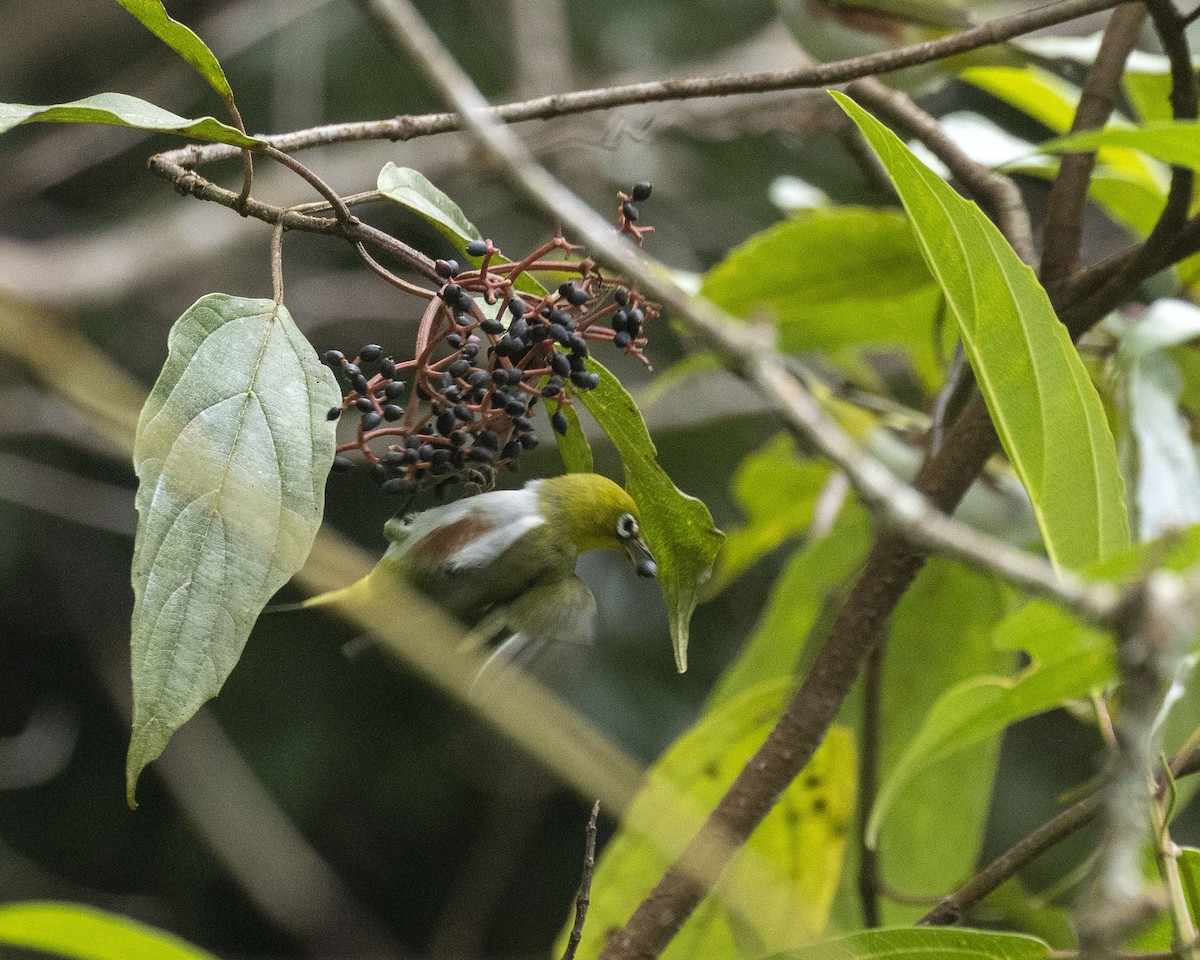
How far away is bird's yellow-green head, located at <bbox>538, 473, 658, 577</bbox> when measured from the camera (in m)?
0.91

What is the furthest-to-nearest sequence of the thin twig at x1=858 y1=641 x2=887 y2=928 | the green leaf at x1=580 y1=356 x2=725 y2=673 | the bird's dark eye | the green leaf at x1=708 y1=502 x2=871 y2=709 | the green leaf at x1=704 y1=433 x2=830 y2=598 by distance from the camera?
the green leaf at x1=704 y1=433 x2=830 y2=598 → the green leaf at x1=708 y1=502 x2=871 y2=709 → the thin twig at x1=858 y1=641 x2=887 y2=928 → the bird's dark eye → the green leaf at x1=580 y1=356 x2=725 y2=673

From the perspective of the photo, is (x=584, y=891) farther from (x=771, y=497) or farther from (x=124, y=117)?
(x=771, y=497)

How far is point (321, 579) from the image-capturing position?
25.0 inches

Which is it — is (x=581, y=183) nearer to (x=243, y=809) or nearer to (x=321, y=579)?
(x=243, y=809)

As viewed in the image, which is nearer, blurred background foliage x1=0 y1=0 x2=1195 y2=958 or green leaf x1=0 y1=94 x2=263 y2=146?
green leaf x1=0 y1=94 x2=263 y2=146

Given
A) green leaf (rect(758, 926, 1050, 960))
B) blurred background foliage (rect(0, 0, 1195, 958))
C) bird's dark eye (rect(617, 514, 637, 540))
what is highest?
bird's dark eye (rect(617, 514, 637, 540))

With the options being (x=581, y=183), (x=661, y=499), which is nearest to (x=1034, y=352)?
(x=661, y=499)

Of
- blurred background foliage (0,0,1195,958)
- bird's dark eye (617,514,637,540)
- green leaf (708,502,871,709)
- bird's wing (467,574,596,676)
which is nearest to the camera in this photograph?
bird's wing (467,574,596,676)

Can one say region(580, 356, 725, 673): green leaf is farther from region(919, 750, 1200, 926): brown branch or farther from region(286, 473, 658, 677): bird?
region(919, 750, 1200, 926): brown branch

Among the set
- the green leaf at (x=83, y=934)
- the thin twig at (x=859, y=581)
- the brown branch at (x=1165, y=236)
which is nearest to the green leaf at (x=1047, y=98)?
the brown branch at (x=1165, y=236)

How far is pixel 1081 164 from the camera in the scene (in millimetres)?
942

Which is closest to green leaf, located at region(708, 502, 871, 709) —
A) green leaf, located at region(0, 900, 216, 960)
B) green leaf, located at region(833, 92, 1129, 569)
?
green leaf, located at region(833, 92, 1129, 569)

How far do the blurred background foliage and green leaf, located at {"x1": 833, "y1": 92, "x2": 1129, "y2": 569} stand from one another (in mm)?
1691

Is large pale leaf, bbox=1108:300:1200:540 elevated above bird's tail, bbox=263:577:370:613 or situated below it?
above
